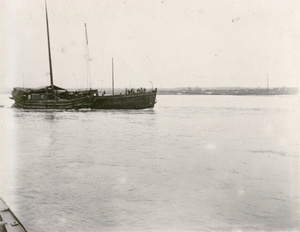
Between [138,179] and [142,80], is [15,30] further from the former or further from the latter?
[138,179]

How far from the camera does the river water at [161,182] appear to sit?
10.9 ft

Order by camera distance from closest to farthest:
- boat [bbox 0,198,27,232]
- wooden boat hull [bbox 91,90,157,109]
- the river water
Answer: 1. boat [bbox 0,198,27,232]
2. the river water
3. wooden boat hull [bbox 91,90,157,109]

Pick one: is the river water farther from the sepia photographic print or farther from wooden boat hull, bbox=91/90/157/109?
wooden boat hull, bbox=91/90/157/109

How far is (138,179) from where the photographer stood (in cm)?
474

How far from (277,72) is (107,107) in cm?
1366

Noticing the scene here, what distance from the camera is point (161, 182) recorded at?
4.55 m

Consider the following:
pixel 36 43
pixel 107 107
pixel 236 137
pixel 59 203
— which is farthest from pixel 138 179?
pixel 107 107

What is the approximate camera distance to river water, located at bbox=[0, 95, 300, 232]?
3.31 m

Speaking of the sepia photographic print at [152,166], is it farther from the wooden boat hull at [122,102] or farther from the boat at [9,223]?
the wooden boat hull at [122,102]

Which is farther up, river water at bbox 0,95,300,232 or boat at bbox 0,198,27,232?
boat at bbox 0,198,27,232

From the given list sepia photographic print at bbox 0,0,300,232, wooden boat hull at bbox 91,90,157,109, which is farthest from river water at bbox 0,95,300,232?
wooden boat hull at bbox 91,90,157,109

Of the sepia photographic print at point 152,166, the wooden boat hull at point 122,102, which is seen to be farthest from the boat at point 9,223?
the wooden boat hull at point 122,102

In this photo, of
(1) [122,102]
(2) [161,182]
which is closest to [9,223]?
(2) [161,182]

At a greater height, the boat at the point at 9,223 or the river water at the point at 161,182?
the boat at the point at 9,223
